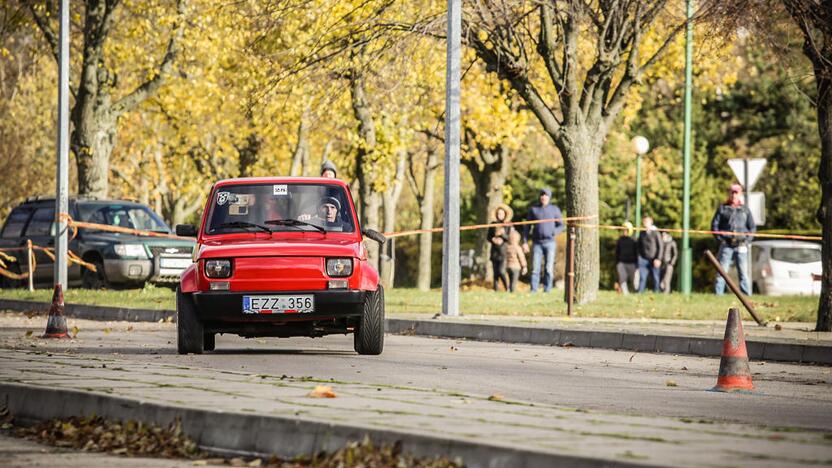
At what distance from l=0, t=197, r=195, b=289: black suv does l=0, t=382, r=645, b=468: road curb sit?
57.0 ft

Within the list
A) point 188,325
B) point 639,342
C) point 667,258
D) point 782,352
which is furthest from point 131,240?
point 782,352

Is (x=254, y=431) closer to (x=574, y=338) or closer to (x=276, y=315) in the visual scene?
(x=276, y=315)

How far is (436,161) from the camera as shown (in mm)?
46625

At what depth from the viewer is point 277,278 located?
535 inches

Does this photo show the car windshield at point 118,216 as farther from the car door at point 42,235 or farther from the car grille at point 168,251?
the car grille at point 168,251

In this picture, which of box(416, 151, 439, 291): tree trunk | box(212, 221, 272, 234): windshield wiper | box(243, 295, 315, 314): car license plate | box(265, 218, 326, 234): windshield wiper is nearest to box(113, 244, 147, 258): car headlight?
box(212, 221, 272, 234): windshield wiper

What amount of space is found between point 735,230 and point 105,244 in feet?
37.4

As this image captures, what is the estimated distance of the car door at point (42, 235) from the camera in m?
29.1

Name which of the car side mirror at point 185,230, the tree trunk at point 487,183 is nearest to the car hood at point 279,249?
the car side mirror at point 185,230

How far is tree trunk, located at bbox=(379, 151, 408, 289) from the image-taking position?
36.9m

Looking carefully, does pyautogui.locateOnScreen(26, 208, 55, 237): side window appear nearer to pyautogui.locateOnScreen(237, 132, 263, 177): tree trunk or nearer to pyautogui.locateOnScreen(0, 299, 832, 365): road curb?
pyautogui.locateOnScreen(0, 299, 832, 365): road curb

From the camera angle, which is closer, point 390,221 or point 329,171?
point 329,171

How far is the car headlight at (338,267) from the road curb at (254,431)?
4.27 meters

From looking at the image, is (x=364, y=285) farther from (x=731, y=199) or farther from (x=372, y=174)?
(x=372, y=174)
